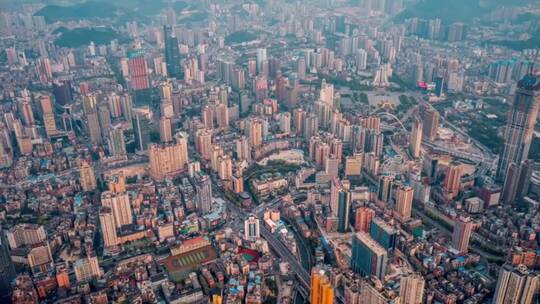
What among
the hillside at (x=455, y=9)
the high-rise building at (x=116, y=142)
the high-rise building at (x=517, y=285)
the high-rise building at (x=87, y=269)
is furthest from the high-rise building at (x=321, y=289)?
the hillside at (x=455, y=9)

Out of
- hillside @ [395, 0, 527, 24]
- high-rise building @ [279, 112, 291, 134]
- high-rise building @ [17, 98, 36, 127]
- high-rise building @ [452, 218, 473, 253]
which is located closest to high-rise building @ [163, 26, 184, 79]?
high-rise building @ [17, 98, 36, 127]

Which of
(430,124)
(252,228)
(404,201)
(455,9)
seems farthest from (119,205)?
(455,9)

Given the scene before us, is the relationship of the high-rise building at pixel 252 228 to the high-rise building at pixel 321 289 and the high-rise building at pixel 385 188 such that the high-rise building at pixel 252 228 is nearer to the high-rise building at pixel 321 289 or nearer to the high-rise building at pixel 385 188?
the high-rise building at pixel 321 289

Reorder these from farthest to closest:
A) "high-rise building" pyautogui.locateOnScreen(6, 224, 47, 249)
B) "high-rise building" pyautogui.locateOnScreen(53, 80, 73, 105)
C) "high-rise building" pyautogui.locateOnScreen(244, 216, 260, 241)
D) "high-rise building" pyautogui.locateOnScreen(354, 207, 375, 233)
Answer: "high-rise building" pyautogui.locateOnScreen(53, 80, 73, 105), "high-rise building" pyautogui.locateOnScreen(354, 207, 375, 233), "high-rise building" pyautogui.locateOnScreen(244, 216, 260, 241), "high-rise building" pyautogui.locateOnScreen(6, 224, 47, 249)

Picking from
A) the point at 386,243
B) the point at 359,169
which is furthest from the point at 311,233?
the point at 359,169

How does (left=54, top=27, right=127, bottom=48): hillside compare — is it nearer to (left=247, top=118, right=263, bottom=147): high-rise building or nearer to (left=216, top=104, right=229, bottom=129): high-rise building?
(left=216, top=104, right=229, bottom=129): high-rise building

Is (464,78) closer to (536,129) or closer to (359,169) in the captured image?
(536,129)
